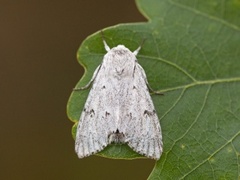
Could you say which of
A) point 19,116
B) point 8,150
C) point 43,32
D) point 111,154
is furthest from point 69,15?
point 111,154

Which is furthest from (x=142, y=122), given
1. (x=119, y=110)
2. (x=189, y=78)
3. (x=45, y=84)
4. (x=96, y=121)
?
(x=45, y=84)

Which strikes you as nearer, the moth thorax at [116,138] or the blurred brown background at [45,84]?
the moth thorax at [116,138]

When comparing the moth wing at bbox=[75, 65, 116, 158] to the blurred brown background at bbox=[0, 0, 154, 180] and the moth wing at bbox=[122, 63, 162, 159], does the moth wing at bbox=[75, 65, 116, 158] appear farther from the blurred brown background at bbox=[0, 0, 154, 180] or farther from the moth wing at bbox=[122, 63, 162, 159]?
the blurred brown background at bbox=[0, 0, 154, 180]

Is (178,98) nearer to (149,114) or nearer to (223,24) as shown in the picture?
(149,114)

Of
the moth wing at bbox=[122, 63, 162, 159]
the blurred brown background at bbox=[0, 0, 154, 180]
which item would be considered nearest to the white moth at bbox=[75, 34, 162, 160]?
the moth wing at bbox=[122, 63, 162, 159]

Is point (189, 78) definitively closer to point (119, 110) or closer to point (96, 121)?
point (119, 110)

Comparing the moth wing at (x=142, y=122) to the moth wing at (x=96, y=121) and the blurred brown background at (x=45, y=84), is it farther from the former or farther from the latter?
the blurred brown background at (x=45, y=84)

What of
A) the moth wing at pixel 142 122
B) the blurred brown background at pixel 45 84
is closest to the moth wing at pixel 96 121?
the moth wing at pixel 142 122
